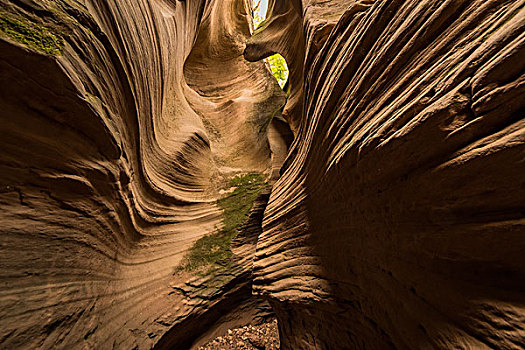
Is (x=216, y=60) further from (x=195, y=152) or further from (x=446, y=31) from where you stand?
(x=446, y=31)

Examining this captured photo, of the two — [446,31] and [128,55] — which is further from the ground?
[128,55]

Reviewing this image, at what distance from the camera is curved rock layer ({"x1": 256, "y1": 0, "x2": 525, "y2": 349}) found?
88 centimetres

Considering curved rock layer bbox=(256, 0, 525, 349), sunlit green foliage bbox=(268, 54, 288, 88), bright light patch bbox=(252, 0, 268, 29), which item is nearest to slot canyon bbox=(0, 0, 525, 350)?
curved rock layer bbox=(256, 0, 525, 349)

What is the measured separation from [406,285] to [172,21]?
405 cm

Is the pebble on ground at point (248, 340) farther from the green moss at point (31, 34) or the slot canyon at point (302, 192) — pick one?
the green moss at point (31, 34)

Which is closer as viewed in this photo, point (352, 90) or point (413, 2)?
point (413, 2)

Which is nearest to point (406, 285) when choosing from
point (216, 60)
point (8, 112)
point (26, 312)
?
point (26, 312)

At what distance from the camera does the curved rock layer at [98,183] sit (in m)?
1.41

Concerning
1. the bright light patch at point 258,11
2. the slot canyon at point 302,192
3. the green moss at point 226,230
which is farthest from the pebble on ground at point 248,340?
the bright light patch at point 258,11

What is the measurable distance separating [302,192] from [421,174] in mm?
1598

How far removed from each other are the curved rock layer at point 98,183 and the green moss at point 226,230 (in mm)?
150

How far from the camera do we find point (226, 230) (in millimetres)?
3752

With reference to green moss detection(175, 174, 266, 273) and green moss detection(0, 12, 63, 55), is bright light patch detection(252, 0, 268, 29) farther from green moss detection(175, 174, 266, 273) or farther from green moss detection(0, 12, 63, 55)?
green moss detection(0, 12, 63, 55)

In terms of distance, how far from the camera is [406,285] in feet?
4.52
